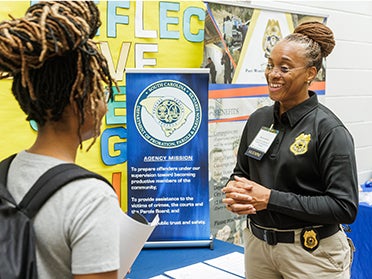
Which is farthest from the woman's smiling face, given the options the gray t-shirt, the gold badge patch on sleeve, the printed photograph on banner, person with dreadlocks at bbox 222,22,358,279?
the printed photograph on banner

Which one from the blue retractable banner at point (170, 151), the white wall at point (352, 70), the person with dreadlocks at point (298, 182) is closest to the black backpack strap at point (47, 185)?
the person with dreadlocks at point (298, 182)

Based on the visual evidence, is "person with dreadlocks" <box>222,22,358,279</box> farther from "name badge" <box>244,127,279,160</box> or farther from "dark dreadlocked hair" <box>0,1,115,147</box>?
"dark dreadlocked hair" <box>0,1,115,147</box>

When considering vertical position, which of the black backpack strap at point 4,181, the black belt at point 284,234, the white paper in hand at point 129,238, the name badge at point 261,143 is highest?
the black backpack strap at point 4,181

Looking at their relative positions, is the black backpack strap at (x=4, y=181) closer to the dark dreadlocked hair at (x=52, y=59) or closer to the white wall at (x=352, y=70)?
the dark dreadlocked hair at (x=52, y=59)

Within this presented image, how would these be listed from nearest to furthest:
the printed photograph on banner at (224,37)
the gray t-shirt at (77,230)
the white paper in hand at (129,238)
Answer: the gray t-shirt at (77,230)
the white paper in hand at (129,238)
the printed photograph on banner at (224,37)

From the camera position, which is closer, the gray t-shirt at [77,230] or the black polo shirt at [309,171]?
the gray t-shirt at [77,230]

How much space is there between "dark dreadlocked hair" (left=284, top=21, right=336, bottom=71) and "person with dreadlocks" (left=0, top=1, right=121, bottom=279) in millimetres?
1024

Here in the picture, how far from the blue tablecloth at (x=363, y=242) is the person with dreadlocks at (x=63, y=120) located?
254 centimetres

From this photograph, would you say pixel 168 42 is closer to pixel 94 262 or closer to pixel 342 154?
pixel 342 154

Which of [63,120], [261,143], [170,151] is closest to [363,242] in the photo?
[170,151]

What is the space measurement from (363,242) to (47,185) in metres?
2.73

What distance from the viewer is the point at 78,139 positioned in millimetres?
896

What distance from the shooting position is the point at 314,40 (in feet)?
5.78

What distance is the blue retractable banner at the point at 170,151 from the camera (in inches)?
95.1
